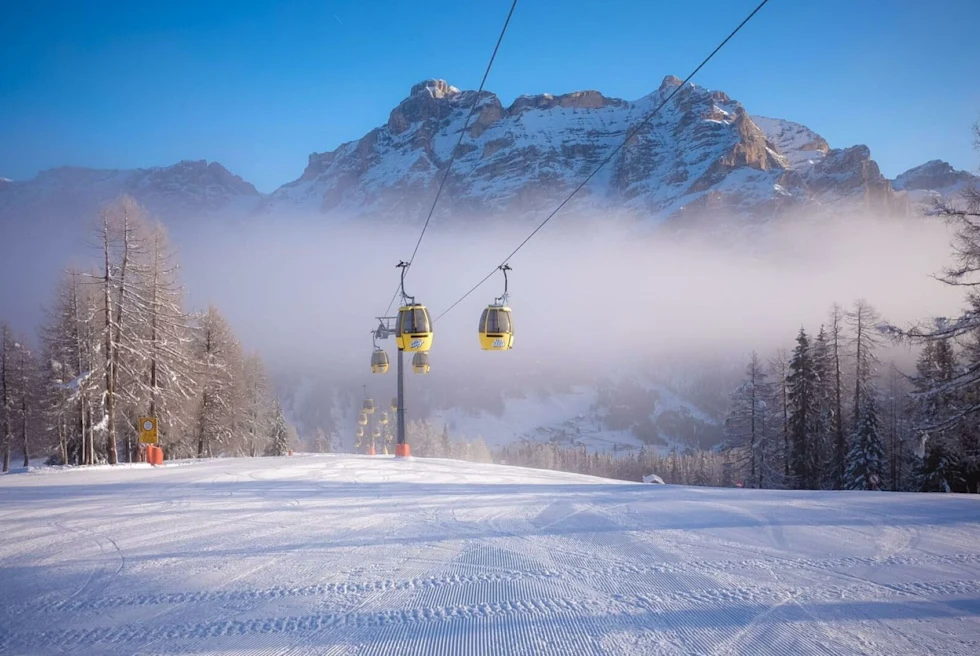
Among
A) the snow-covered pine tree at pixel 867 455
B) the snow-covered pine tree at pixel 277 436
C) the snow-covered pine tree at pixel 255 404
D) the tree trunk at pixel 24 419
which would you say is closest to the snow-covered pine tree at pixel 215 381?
the snow-covered pine tree at pixel 255 404

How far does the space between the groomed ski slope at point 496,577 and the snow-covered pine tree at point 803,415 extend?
878 inches

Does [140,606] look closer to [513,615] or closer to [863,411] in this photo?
[513,615]

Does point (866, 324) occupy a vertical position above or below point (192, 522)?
above

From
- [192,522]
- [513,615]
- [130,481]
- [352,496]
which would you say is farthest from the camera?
[130,481]

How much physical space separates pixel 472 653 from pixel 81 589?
3.34 m

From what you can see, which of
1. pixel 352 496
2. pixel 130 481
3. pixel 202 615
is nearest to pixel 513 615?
pixel 202 615

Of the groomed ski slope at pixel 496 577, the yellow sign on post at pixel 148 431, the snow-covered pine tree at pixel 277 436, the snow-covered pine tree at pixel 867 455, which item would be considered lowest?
the snow-covered pine tree at pixel 277 436

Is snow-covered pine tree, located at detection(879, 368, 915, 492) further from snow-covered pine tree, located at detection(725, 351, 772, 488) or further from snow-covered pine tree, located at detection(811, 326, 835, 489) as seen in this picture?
snow-covered pine tree, located at detection(725, 351, 772, 488)

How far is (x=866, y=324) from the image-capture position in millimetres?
24812

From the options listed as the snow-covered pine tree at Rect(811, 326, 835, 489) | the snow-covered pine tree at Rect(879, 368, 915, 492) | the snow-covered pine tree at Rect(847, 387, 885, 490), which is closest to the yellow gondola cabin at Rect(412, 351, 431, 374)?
the snow-covered pine tree at Rect(847, 387, 885, 490)

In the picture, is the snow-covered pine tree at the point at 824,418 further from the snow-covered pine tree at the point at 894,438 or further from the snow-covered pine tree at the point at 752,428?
the snow-covered pine tree at the point at 894,438

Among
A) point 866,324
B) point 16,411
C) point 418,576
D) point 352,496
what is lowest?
point 16,411

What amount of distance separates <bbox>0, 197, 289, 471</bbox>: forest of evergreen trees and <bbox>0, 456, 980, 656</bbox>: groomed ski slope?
1484 centimetres

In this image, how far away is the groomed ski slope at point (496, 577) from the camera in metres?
3.22
